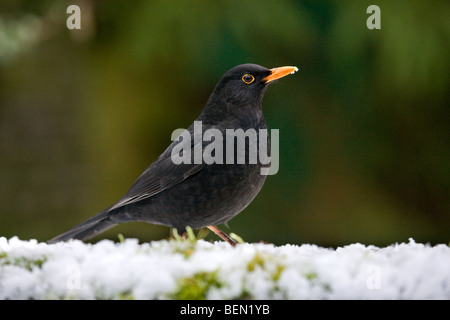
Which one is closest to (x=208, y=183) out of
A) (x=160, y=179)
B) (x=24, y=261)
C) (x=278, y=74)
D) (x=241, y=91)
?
(x=160, y=179)

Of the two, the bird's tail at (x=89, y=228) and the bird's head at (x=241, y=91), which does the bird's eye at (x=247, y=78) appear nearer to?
the bird's head at (x=241, y=91)

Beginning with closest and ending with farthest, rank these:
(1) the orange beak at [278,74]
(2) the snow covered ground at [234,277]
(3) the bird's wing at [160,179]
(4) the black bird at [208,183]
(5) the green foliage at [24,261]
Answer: (2) the snow covered ground at [234,277]
(5) the green foliage at [24,261]
(4) the black bird at [208,183]
(3) the bird's wing at [160,179]
(1) the orange beak at [278,74]

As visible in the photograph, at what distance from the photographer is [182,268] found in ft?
5.21

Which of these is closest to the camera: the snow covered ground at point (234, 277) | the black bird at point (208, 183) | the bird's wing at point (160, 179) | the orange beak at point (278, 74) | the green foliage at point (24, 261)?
the snow covered ground at point (234, 277)

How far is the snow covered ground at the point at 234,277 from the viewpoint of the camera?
1500 millimetres

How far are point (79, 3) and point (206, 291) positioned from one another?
154 inches

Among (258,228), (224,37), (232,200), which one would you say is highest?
(224,37)

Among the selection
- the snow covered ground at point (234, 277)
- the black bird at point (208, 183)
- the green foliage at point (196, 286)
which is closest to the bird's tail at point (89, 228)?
the black bird at point (208, 183)

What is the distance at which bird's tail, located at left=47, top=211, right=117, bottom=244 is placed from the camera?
2.90 metres

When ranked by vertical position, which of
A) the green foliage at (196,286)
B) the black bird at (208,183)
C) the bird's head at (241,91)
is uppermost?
the bird's head at (241,91)
